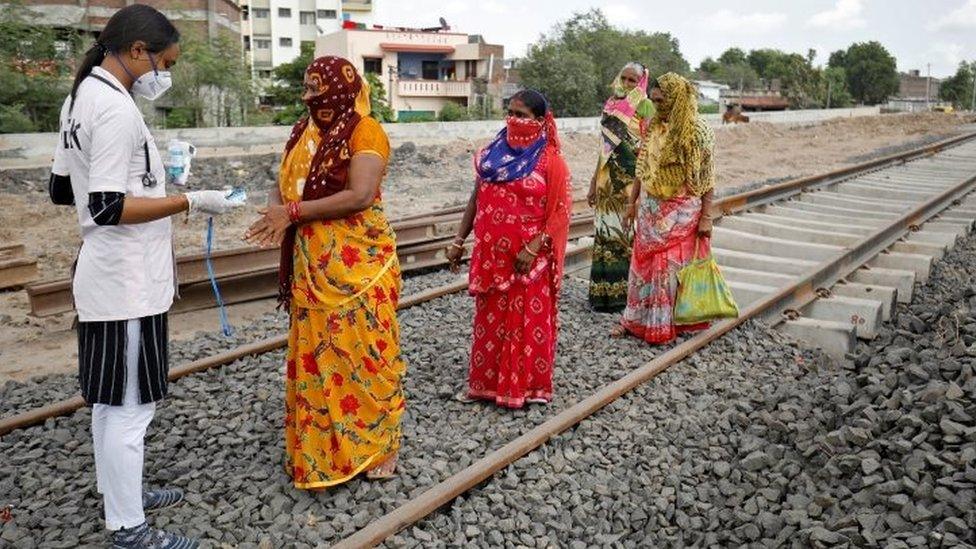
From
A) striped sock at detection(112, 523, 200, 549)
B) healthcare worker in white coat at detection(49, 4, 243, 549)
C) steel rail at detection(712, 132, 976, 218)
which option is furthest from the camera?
steel rail at detection(712, 132, 976, 218)

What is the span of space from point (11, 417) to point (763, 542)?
3.81 metres

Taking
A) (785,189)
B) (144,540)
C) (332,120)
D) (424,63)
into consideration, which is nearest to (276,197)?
(332,120)

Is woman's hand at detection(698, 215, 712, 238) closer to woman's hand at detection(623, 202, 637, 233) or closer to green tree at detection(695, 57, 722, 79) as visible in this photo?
woman's hand at detection(623, 202, 637, 233)

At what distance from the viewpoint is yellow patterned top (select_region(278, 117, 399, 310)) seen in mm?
3352

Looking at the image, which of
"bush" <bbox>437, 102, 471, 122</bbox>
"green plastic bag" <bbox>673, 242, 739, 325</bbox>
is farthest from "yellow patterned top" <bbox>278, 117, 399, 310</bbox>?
"bush" <bbox>437, 102, 471, 122</bbox>

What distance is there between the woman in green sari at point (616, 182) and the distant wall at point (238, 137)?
44.3 feet

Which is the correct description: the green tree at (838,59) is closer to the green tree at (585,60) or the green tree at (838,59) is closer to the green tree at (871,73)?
the green tree at (871,73)

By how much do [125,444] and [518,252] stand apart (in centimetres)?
222

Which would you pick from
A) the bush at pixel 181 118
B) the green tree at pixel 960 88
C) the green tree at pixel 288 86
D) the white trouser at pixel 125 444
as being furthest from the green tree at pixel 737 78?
the white trouser at pixel 125 444

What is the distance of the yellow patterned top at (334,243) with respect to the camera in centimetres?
335

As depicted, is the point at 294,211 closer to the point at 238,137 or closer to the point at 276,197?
the point at 276,197

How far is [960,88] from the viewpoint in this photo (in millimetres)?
96688

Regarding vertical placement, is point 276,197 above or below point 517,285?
above

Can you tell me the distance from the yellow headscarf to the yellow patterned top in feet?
8.46
